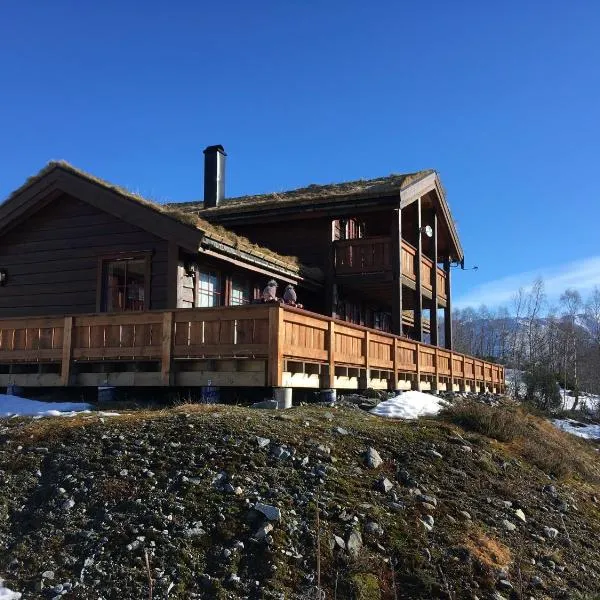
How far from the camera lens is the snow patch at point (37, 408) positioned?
1020 centimetres

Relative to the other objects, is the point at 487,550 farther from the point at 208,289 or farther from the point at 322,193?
the point at 322,193

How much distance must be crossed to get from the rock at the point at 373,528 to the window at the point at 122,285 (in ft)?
34.5

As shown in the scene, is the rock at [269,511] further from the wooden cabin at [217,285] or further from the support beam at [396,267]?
the support beam at [396,267]

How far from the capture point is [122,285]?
16.3 metres

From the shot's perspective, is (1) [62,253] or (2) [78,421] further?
(1) [62,253]

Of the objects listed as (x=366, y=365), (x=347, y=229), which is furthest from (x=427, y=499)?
(x=347, y=229)

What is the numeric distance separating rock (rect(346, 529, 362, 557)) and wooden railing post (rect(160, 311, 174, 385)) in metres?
5.72

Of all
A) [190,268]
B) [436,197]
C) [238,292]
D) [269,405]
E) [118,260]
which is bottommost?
[269,405]

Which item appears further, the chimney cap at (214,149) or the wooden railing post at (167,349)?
the chimney cap at (214,149)

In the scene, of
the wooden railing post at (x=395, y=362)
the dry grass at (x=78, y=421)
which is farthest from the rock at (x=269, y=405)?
the wooden railing post at (x=395, y=362)

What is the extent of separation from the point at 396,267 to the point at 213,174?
7363mm

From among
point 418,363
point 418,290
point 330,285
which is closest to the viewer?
point 418,363

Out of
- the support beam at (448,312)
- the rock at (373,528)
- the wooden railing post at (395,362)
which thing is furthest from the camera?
the support beam at (448,312)

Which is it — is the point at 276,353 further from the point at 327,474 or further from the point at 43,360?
the point at 43,360
